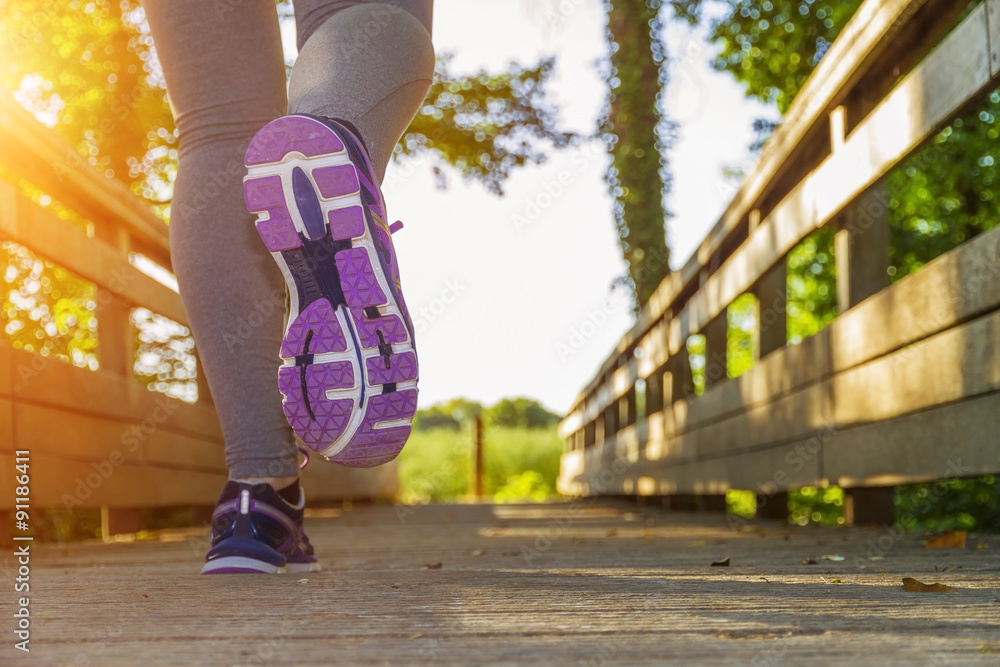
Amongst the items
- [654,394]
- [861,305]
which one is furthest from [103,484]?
[654,394]

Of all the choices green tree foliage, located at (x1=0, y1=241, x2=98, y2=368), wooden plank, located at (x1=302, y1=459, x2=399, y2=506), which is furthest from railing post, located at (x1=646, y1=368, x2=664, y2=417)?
green tree foliage, located at (x1=0, y1=241, x2=98, y2=368)

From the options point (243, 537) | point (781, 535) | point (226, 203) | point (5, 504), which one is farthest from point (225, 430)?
point (781, 535)

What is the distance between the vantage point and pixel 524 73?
28.1 ft

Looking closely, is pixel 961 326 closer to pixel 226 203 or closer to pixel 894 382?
pixel 894 382

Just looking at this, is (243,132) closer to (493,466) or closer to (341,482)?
(341,482)

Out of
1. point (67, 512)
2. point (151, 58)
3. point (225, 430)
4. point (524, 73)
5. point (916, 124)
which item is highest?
point (524, 73)

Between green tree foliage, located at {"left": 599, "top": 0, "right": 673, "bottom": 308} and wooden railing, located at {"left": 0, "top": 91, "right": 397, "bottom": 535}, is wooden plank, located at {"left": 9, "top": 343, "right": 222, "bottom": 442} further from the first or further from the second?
green tree foliage, located at {"left": 599, "top": 0, "right": 673, "bottom": 308}

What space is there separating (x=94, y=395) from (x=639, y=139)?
5923mm

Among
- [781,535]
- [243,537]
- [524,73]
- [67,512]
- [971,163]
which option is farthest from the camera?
[524,73]

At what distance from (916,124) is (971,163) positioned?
592 cm

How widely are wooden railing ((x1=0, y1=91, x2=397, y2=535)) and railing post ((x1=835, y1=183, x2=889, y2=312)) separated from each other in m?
1.94

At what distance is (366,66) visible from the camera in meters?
1.35

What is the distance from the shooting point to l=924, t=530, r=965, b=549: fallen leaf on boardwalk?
5.93 ft

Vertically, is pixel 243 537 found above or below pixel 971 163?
below
